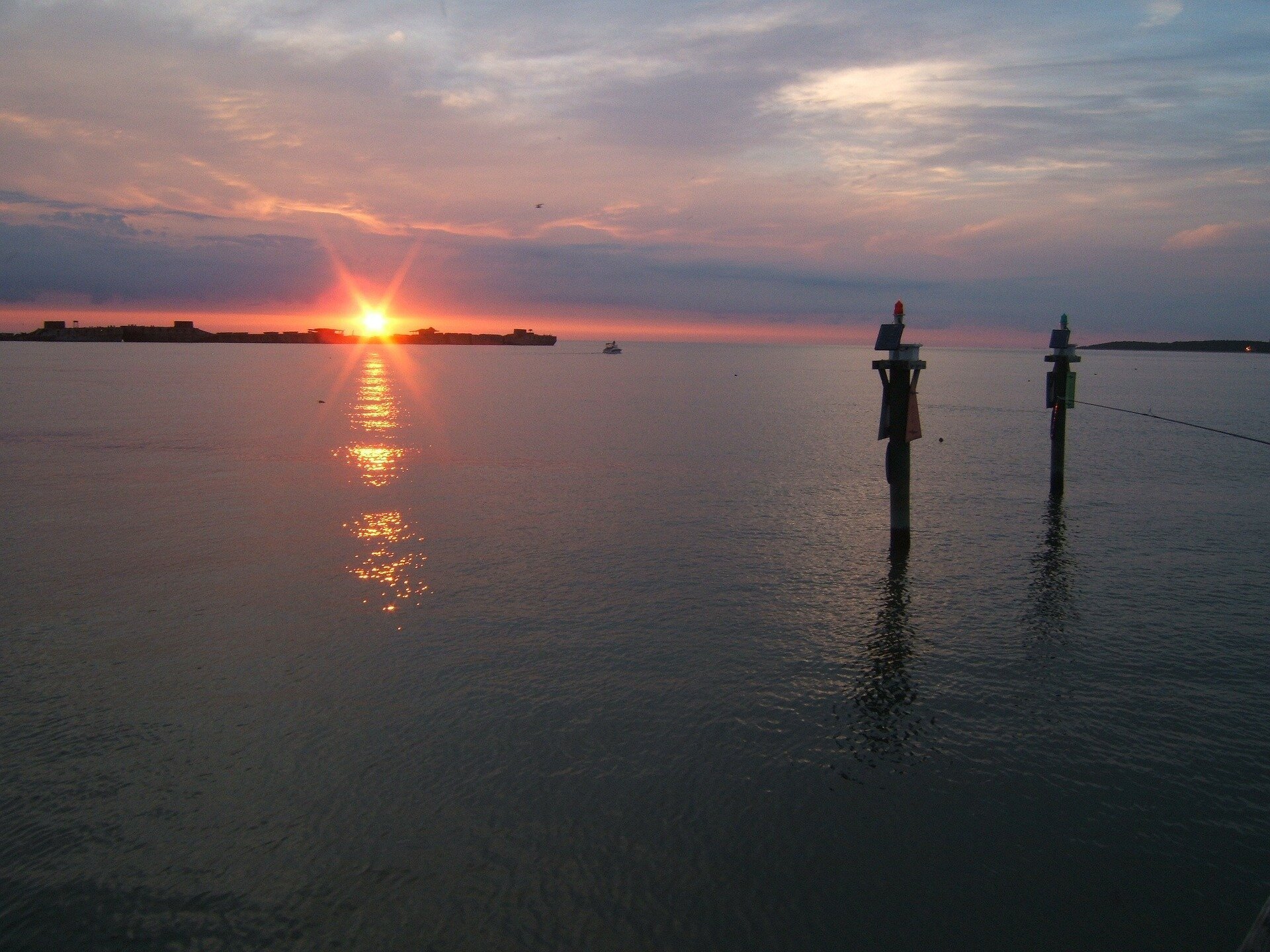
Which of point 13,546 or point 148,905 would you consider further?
point 13,546

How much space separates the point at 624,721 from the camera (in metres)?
11.6

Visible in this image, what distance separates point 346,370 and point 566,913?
130877mm

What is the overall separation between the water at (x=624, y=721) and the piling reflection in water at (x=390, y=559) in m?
0.16

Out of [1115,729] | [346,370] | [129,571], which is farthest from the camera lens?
[346,370]

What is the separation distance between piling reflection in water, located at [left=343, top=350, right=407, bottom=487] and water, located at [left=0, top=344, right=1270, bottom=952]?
14.0 feet

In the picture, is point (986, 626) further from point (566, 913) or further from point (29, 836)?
point (29, 836)

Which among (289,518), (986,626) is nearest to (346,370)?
(289,518)

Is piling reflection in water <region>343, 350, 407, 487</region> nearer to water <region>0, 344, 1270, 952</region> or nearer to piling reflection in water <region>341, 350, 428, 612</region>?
piling reflection in water <region>341, 350, 428, 612</region>

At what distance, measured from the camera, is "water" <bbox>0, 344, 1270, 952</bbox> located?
8023 millimetres

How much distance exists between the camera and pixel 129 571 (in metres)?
18.1

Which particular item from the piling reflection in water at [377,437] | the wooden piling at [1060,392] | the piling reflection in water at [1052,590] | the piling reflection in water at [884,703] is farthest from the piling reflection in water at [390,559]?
the wooden piling at [1060,392]

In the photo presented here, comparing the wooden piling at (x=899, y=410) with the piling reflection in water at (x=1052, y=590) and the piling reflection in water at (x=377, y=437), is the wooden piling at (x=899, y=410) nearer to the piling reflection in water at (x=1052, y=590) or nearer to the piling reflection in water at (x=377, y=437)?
the piling reflection in water at (x=1052, y=590)

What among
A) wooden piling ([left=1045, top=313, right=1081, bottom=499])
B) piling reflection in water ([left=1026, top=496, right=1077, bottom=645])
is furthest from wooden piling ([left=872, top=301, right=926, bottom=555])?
wooden piling ([left=1045, top=313, right=1081, bottom=499])

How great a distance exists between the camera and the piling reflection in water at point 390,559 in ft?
55.9
